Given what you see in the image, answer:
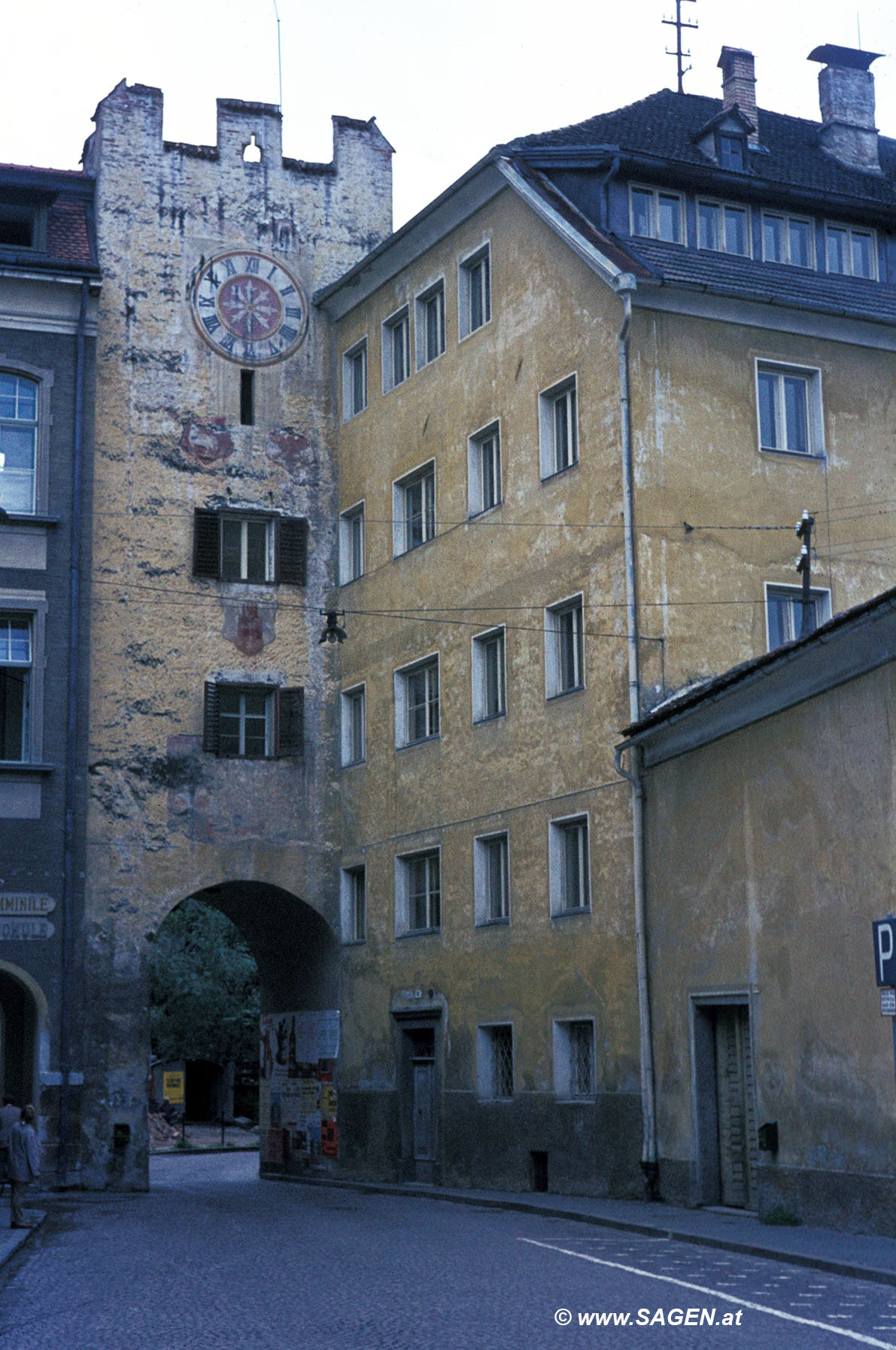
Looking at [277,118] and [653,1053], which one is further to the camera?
[277,118]

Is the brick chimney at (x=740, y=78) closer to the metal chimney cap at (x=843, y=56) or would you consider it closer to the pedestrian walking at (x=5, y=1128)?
the metal chimney cap at (x=843, y=56)

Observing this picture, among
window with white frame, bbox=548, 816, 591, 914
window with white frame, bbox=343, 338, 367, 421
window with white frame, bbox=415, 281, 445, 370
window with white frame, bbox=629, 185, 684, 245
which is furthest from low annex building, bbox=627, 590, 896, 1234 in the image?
window with white frame, bbox=343, 338, 367, 421

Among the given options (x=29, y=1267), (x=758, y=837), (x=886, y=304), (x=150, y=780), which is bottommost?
(x=29, y=1267)

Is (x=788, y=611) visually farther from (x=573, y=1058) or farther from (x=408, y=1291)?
(x=408, y=1291)

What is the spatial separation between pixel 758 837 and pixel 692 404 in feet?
22.8

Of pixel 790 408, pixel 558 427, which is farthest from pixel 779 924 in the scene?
pixel 558 427

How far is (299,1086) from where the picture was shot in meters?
33.3

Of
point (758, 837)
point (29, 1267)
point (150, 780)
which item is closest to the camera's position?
point (29, 1267)

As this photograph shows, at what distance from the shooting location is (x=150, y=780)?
30.6 meters

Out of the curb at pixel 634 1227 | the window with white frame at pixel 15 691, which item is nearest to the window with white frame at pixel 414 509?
the window with white frame at pixel 15 691

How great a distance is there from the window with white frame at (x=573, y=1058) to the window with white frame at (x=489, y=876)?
8.85 feet

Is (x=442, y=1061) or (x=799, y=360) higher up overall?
(x=799, y=360)

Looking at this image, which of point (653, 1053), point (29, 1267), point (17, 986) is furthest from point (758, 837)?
point (17, 986)

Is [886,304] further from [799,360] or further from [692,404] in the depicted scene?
[692,404]
